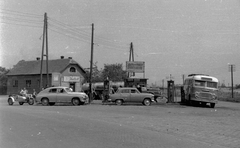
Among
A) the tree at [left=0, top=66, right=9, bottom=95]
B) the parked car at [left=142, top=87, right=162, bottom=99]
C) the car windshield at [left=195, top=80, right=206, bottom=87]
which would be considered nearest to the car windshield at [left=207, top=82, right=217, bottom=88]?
the car windshield at [left=195, top=80, right=206, bottom=87]

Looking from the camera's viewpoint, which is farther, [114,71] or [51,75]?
[114,71]

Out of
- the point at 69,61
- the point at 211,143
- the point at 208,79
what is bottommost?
the point at 211,143

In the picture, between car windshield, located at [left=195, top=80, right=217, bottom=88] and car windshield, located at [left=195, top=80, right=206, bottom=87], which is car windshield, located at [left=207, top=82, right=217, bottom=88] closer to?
car windshield, located at [left=195, top=80, right=217, bottom=88]

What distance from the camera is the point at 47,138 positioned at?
8.50 metres

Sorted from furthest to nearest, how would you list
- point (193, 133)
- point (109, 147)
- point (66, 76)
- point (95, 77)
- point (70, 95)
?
point (95, 77), point (66, 76), point (70, 95), point (193, 133), point (109, 147)

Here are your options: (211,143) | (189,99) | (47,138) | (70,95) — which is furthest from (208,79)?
(47,138)

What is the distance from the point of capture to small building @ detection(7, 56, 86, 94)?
57.8 meters

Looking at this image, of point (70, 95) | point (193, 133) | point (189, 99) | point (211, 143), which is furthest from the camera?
point (189, 99)

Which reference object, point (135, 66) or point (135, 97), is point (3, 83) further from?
point (135, 97)

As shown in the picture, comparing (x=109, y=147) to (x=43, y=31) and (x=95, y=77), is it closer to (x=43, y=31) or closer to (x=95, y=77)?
(x=43, y=31)

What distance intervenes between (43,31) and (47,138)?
29068 millimetres

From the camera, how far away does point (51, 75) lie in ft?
190

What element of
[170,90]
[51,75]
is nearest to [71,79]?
[51,75]

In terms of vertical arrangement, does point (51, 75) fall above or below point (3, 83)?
above
